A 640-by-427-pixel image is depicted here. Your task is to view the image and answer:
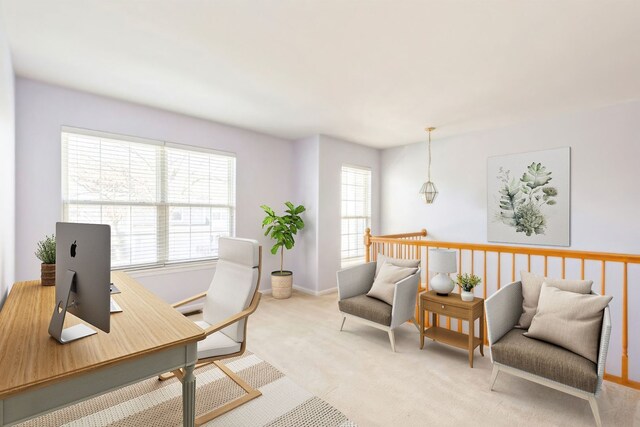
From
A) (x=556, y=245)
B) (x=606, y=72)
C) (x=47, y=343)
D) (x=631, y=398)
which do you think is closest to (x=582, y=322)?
(x=631, y=398)

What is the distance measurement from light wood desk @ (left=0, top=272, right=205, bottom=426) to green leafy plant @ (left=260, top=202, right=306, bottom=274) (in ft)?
9.87

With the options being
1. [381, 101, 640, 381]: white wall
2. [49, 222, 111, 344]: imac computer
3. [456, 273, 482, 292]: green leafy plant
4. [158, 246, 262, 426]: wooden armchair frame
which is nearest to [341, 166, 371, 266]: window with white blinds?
[381, 101, 640, 381]: white wall

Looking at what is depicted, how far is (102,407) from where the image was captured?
2.09 m

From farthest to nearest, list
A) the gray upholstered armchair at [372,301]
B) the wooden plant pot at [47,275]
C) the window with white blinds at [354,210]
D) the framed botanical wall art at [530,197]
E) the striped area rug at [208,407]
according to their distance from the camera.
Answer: the window with white blinds at [354,210]
the framed botanical wall art at [530,197]
the gray upholstered armchair at [372,301]
the wooden plant pot at [47,275]
the striped area rug at [208,407]

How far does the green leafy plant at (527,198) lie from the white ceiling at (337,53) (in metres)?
0.94

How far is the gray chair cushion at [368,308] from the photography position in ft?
9.78

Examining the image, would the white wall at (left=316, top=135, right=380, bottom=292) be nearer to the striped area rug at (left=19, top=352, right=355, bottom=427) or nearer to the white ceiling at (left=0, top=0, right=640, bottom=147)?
the white ceiling at (left=0, top=0, right=640, bottom=147)

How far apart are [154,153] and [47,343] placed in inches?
119

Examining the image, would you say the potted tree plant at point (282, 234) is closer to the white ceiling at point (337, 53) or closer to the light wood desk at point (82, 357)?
the white ceiling at point (337, 53)

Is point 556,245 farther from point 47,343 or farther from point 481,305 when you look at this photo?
point 47,343

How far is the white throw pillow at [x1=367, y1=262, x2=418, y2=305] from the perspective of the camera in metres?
3.13

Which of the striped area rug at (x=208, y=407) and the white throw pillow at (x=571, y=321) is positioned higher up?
the white throw pillow at (x=571, y=321)

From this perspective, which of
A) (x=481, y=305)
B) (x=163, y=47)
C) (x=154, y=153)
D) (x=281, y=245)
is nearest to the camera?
(x=163, y=47)

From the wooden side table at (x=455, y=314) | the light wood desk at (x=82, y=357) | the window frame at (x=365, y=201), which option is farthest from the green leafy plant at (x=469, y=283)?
the window frame at (x=365, y=201)
